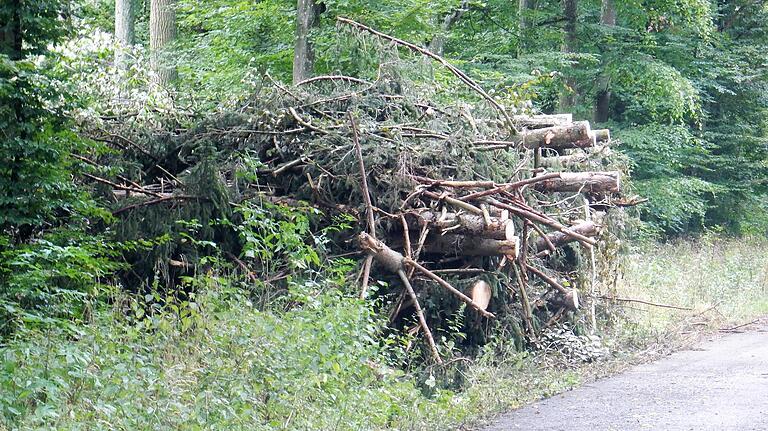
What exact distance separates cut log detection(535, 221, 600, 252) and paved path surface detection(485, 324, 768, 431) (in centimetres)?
180

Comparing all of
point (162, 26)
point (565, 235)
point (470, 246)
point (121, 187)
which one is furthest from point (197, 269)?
point (162, 26)

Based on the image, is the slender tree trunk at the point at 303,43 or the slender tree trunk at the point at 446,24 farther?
the slender tree trunk at the point at 446,24

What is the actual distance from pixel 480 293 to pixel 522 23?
17.4m

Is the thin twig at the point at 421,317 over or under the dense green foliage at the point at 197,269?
under

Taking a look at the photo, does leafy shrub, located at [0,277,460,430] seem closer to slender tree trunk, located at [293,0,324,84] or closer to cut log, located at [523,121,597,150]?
cut log, located at [523,121,597,150]

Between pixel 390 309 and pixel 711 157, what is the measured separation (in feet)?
67.4

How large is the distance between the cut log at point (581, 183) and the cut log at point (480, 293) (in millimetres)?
1942

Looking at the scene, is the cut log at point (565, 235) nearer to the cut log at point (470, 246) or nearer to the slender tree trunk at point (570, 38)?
the cut log at point (470, 246)

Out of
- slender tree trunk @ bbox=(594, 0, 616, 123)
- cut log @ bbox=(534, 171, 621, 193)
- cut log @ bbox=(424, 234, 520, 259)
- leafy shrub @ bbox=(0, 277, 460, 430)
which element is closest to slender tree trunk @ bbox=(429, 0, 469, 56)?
slender tree trunk @ bbox=(594, 0, 616, 123)

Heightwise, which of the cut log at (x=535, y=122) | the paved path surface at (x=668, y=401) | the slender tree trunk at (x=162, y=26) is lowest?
the paved path surface at (x=668, y=401)

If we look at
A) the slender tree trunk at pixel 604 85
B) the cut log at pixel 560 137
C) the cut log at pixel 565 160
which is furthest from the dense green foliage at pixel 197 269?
the slender tree trunk at pixel 604 85

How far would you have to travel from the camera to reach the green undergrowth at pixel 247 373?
6.25 meters

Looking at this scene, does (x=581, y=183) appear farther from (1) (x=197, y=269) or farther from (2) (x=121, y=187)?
(2) (x=121, y=187)

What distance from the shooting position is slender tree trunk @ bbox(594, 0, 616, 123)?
27.2 metres
